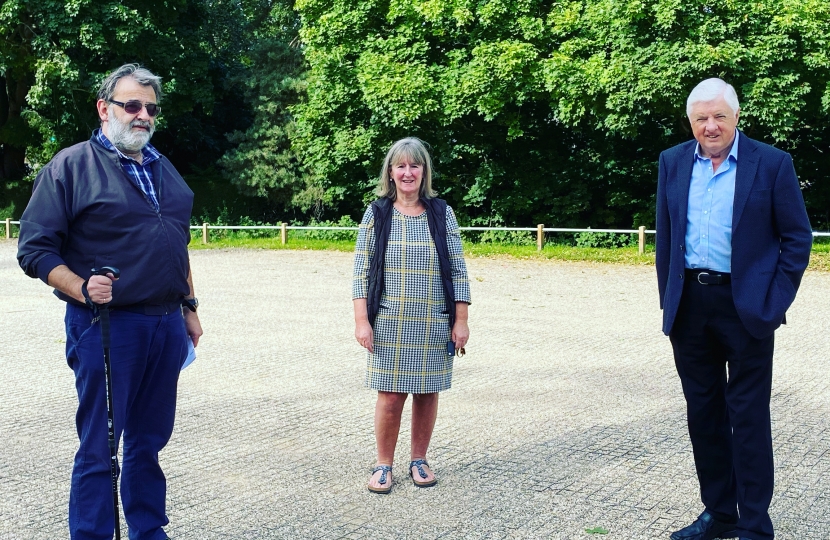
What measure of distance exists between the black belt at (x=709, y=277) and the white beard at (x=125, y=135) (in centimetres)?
229

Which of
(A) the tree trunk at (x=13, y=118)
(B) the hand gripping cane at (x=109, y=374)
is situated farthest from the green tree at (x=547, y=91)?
(B) the hand gripping cane at (x=109, y=374)

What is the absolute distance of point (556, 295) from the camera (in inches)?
547

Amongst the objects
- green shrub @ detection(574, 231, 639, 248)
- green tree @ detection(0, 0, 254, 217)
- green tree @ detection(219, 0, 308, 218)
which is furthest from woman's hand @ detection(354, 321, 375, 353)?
green tree @ detection(219, 0, 308, 218)

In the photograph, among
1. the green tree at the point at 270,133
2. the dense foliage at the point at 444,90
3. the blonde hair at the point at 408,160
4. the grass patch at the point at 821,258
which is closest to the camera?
the blonde hair at the point at 408,160

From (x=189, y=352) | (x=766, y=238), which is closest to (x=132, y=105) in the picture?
(x=189, y=352)

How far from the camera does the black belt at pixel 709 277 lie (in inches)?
154

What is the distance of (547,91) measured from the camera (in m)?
22.8

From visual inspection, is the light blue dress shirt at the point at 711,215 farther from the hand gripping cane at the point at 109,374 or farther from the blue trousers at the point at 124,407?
the hand gripping cane at the point at 109,374

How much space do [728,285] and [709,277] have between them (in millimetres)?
81

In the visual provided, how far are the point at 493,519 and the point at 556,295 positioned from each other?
383 inches

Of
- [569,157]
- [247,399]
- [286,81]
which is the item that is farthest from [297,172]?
[247,399]

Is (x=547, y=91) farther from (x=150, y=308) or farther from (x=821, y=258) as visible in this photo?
(x=150, y=308)

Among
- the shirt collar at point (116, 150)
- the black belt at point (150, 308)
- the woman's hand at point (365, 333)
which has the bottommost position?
the woman's hand at point (365, 333)

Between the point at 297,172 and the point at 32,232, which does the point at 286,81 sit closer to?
the point at 297,172
